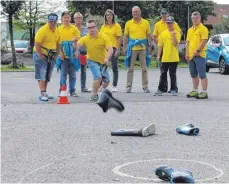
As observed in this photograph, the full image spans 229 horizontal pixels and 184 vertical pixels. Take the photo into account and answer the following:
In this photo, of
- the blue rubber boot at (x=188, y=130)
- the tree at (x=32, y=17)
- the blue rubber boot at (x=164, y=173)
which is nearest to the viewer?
the blue rubber boot at (x=164, y=173)

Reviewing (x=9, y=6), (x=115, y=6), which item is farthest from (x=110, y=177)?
(x=115, y=6)

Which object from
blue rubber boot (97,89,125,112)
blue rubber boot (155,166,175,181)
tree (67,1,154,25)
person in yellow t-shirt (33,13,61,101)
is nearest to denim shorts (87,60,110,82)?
person in yellow t-shirt (33,13,61,101)

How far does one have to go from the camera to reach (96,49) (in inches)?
486

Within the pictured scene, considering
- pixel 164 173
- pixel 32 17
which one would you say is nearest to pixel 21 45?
pixel 32 17

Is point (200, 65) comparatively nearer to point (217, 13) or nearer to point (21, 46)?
point (21, 46)

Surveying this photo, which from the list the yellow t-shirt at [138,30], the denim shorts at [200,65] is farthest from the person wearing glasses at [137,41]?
the denim shorts at [200,65]

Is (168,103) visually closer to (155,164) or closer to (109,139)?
(109,139)

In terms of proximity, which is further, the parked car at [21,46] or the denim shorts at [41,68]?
the parked car at [21,46]

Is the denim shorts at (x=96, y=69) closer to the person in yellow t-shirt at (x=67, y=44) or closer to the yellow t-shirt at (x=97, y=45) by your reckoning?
the yellow t-shirt at (x=97, y=45)

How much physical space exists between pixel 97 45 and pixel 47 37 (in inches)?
43.2

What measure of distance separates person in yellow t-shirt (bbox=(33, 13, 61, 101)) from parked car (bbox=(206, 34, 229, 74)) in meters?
11.1

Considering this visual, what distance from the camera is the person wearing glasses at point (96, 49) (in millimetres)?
12203

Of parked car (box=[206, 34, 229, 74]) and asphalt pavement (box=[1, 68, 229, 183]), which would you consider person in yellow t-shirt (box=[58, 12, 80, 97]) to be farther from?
parked car (box=[206, 34, 229, 74])

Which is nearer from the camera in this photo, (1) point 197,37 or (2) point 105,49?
(2) point 105,49
